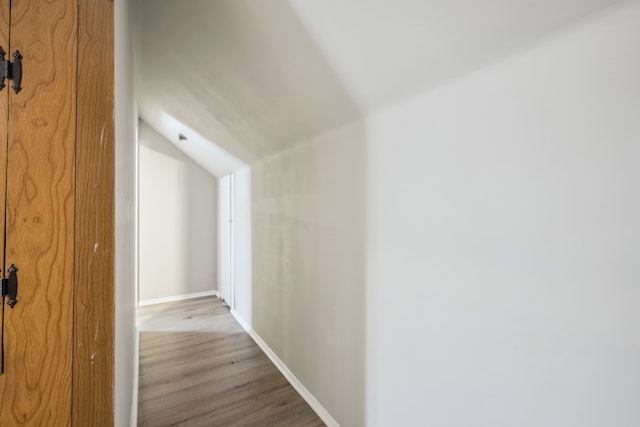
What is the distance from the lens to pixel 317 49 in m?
1.17

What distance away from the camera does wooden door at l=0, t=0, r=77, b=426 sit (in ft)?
2.15

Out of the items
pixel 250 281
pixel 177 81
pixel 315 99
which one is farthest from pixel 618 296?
pixel 250 281

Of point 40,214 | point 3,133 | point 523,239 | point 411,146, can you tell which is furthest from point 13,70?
point 523,239

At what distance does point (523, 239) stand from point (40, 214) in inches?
50.9

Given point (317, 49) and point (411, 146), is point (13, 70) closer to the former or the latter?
point (317, 49)

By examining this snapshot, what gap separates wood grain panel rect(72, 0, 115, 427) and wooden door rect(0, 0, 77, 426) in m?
0.02

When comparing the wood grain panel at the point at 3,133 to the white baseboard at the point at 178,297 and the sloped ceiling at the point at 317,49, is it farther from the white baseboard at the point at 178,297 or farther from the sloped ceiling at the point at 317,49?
the white baseboard at the point at 178,297

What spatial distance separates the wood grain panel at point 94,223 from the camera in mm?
697

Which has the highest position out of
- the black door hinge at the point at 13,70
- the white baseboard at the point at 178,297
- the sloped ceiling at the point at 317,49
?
the sloped ceiling at the point at 317,49

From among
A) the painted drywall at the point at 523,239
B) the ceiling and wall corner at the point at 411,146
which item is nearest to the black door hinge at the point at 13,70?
the ceiling and wall corner at the point at 411,146

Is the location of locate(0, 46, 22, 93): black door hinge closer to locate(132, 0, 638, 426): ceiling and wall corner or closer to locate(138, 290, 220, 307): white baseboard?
locate(132, 0, 638, 426): ceiling and wall corner

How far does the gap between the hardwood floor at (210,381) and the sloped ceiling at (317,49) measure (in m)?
1.85

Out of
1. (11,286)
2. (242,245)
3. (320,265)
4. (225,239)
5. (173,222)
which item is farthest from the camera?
(173,222)

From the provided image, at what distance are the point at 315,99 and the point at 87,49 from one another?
0.96m
